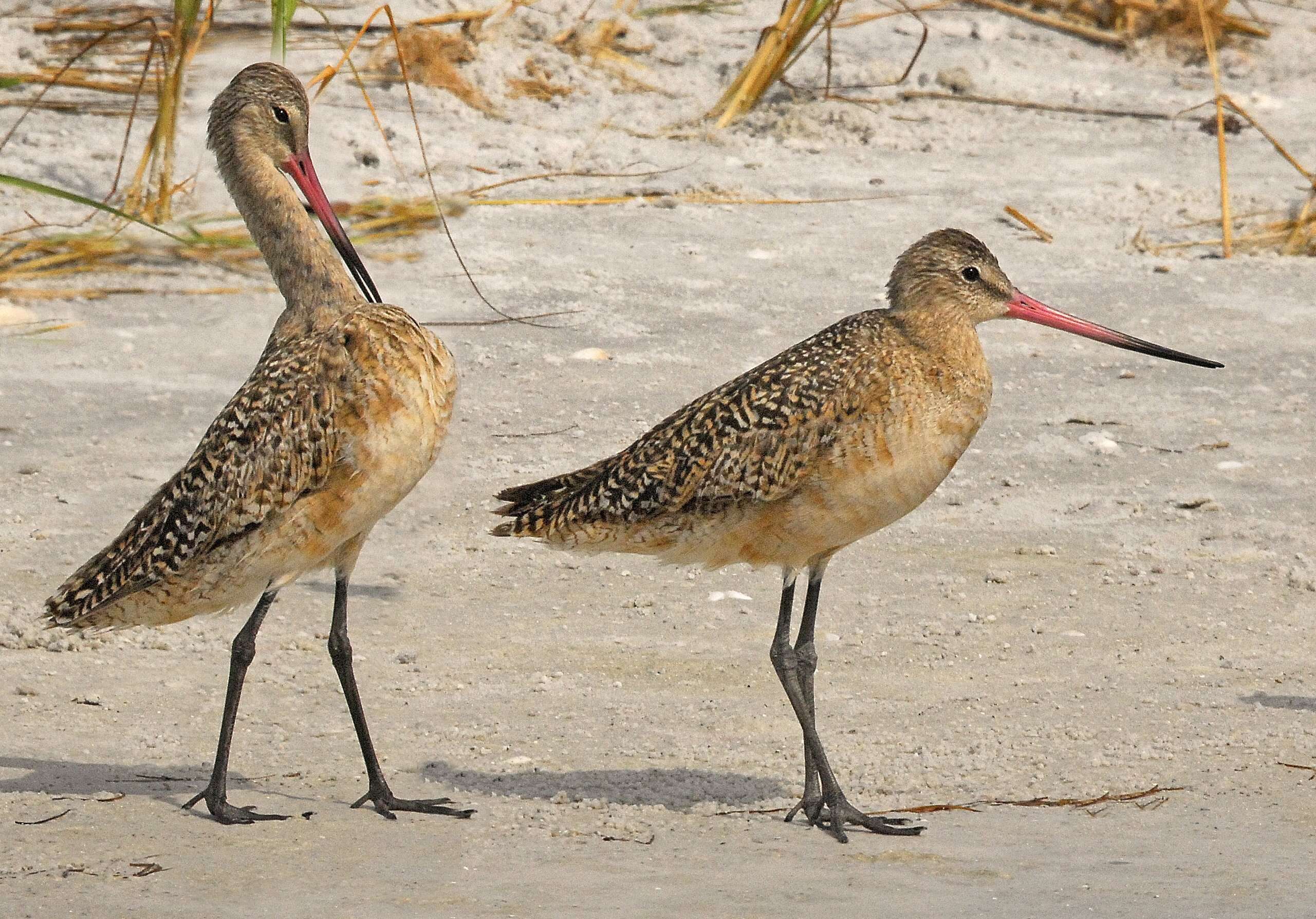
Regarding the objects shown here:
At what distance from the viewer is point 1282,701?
17.4 feet

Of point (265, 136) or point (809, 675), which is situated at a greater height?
point (265, 136)

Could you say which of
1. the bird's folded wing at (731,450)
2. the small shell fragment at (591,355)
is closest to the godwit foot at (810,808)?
the bird's folded wing at (731,450)

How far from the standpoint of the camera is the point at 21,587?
5.99m

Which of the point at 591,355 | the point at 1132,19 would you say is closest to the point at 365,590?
the point at 591,355

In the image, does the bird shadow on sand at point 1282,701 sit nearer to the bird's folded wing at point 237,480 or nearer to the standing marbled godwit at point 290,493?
the standing marbled godwit at point 290,493

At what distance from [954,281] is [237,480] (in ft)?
6.34

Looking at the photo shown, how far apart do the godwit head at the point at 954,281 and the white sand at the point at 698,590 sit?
42.6 inches

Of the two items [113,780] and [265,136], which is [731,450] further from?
[113,780]

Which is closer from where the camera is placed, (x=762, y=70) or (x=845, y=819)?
(x=845, y=819)

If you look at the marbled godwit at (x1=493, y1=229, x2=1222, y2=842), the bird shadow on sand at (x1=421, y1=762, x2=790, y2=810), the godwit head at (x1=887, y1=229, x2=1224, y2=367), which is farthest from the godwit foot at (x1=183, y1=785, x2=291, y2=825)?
the godwit head at (x1=887, y1=229, x2=1224, y2=367)

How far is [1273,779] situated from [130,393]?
14.9 feet

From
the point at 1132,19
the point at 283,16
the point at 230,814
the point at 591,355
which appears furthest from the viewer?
the point at 1132,19

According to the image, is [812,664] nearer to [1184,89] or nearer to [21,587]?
[21,587]

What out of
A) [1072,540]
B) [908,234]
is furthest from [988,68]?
[1072,540]
